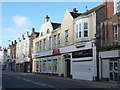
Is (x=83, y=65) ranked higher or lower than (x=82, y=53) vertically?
lower

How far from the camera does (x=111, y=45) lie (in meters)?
21.5

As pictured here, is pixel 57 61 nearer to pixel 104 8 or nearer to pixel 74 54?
pixel 74 54

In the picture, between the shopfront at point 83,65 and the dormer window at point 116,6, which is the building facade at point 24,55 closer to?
the shopfront at point 83,65

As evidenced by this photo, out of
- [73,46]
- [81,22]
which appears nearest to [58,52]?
[73,46]

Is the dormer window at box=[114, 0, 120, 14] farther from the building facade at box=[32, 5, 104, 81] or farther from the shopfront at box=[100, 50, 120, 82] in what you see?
the shopfront at box=[100, 50, 120, 82]

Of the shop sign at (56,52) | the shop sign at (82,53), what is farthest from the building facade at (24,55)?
the shop sign at (82,53)

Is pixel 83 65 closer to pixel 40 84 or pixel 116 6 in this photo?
pixel 116 6

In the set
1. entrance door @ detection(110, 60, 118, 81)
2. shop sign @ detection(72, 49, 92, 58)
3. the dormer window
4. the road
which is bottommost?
the road

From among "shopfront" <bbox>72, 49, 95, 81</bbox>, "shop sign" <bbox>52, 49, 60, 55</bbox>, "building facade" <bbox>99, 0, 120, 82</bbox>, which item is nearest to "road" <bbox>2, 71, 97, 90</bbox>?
"shopfront" <bbox>72, 49, 95, 81</bbox>

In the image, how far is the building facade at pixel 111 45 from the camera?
21234 mm

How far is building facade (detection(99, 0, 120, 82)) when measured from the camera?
21234mm

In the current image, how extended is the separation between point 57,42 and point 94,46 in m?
11.6

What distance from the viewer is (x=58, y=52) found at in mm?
33656

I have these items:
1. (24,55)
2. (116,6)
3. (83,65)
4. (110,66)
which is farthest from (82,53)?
(24,55)
